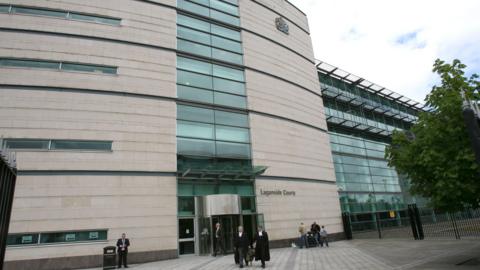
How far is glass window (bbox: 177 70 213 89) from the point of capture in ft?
74.6

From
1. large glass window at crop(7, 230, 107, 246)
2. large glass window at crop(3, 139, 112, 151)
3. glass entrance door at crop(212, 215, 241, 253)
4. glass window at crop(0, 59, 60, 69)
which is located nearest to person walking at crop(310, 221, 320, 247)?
glass entrance door at crop(212, 215, 241, 253)

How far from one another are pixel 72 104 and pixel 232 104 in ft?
36.1

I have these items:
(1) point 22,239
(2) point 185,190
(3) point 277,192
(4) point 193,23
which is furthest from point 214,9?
(1) point 22,239

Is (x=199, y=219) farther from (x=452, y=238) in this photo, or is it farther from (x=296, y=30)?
(x=296, y=30)

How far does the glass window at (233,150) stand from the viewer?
73.8 feet

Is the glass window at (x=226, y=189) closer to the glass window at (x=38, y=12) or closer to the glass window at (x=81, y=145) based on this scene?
the glass window at (x=81, y=145)

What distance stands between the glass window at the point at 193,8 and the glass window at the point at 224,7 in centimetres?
111

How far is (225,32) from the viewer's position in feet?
87.5

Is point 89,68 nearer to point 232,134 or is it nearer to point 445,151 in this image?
point 232,134

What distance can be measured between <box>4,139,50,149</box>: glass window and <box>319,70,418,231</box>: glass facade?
87.9 ft

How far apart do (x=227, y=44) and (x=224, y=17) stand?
2718mm

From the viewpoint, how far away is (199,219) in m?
19.9

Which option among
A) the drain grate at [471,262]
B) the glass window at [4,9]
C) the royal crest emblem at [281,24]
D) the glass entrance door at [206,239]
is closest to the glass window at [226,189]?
the glass entrance door at [206,239]

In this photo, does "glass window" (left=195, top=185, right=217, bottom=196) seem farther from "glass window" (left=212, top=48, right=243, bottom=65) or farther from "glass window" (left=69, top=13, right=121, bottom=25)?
"glass window" (left=69, top=13, right=121, bottom=25)
